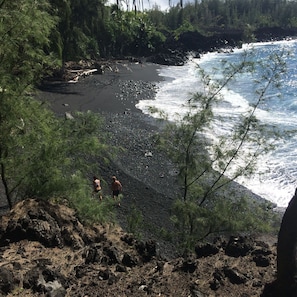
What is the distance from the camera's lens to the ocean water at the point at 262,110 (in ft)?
52.0

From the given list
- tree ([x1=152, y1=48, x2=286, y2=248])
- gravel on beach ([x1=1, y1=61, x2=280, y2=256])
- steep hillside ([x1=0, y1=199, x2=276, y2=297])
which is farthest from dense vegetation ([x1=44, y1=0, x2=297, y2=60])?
steep hillside ([x1=0, y1=199, x2=276, y2=297])

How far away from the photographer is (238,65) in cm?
965

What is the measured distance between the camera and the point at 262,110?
29.5 metres

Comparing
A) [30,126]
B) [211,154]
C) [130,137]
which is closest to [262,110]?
[130,137]

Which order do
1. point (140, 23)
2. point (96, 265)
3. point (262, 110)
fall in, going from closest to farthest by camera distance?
1. point (96, 265)
2. point (262, 110)
3. point (140, 23)

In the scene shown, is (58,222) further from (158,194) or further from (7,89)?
(158,194)

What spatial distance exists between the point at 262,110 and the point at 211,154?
20.6 m

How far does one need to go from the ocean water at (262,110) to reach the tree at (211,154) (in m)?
0.48

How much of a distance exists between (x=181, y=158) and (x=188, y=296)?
12.0ft

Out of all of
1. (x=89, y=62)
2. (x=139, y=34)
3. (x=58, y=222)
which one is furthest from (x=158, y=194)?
(x=139, y=34)

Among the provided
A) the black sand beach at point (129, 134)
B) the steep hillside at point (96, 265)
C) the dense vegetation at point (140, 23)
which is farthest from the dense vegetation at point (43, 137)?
the dense vegetation at point (140, 23)

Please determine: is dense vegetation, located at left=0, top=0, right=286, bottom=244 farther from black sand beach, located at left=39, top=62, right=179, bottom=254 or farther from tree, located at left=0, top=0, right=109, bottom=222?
black sand beach, located at left=39, top=62, right=179, bottom=254

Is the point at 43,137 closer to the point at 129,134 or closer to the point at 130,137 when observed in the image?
the point at 130,137

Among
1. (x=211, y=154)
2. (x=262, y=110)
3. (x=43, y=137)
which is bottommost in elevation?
(x=262, y=110)
